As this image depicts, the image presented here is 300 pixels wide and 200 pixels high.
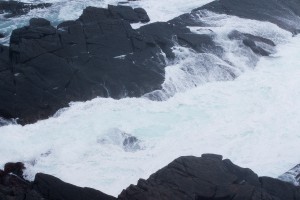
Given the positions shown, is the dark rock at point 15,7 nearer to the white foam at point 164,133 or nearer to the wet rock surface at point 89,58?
the wet rock surface at point 89,58

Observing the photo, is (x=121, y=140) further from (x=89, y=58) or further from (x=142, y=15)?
(x=142, y=15)

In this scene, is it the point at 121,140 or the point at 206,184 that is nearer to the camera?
the point at 206,184

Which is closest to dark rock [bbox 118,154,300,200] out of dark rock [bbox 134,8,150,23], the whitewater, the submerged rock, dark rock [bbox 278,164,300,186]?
dark rock [bbox 278,164,300,186]

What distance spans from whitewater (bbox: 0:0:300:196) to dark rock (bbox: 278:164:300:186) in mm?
478

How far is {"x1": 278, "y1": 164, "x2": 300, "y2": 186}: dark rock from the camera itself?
1440 centimetres

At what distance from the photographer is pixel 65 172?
14.5m

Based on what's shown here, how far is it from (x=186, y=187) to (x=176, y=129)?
5177mm

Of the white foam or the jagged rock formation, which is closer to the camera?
the jagged rock formation

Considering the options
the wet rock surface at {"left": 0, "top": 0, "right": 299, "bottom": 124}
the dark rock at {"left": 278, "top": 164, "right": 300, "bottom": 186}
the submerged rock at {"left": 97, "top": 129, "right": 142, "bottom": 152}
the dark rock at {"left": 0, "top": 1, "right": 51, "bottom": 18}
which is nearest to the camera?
the dark rock at {"left": 278, "top": 164, "right": 300, "bottom": 186}

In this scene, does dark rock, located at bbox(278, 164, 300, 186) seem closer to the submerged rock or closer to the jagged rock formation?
the jagged rock formation

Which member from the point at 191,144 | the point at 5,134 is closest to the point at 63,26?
the point at 5,134

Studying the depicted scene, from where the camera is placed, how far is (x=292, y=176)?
48.0 ft

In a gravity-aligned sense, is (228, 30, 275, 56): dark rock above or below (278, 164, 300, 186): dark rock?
above

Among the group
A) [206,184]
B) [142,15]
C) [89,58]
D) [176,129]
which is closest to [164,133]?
[176,129]
